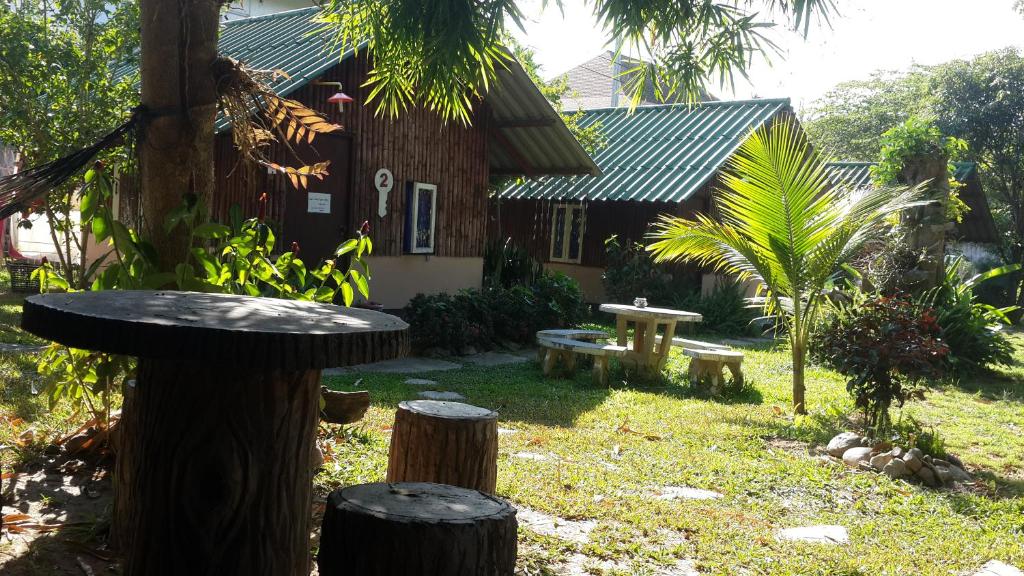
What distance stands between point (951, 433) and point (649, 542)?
4.75m

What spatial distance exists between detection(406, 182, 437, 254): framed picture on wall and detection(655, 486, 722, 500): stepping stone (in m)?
7.71

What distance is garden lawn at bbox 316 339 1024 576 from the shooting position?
4230 millimetres

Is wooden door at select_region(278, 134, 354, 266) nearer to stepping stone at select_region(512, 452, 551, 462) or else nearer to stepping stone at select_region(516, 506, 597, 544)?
stepping stone at select_region(512, 452, 551, 462)

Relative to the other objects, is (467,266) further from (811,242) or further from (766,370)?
(811,242)

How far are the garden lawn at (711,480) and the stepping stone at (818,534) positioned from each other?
7 cm

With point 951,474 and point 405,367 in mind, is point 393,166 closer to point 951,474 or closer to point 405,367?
point 405,367

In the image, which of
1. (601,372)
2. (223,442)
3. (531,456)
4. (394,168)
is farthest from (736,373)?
(223,442)

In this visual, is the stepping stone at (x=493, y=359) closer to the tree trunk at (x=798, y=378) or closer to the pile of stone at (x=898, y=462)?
the tree trunk at (x=798, y=378)

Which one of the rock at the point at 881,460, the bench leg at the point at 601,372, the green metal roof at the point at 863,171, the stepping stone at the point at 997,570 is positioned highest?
the green metal roof at the point at 863,171

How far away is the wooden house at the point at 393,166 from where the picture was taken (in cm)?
1084

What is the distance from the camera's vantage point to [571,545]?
13.7 feet

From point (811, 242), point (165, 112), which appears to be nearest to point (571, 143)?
point (811, 242)

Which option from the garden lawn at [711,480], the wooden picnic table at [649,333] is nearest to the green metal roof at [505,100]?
the wooden picnic table at [649,333]

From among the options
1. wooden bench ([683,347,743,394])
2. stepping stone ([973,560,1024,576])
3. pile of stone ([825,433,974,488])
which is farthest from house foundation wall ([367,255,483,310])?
stepping stone ([973,560,1024,576])
